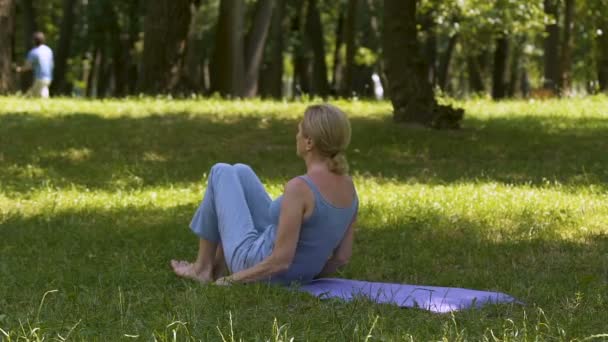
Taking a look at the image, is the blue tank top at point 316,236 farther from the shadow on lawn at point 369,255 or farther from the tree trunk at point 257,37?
the tree trunk at point 257,37

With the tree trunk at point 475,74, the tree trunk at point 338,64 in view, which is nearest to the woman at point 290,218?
the tree trunk at point 338,64

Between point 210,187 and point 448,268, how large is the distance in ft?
6.32

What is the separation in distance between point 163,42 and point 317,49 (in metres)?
19.1

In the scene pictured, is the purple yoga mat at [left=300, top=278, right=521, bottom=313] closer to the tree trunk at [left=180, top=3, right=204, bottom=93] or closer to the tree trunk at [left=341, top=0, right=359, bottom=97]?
the tree trunk at [left=180, top=3, right=204, bottom=93]

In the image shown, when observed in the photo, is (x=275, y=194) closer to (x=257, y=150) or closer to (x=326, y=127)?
(x=257, y=150)

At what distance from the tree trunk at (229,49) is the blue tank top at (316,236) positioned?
1910cm

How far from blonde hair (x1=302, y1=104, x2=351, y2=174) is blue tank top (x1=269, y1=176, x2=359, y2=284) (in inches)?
11.2

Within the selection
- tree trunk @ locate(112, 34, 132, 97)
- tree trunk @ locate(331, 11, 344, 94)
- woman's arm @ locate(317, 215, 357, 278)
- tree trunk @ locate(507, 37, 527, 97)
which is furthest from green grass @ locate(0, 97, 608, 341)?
tree trunk @ locate(507, 37, 527, 97)

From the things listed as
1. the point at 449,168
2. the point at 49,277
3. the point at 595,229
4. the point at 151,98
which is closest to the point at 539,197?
the point at 595,229

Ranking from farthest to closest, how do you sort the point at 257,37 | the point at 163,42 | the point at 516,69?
the point at 516,69
the point at 257,37
the point at 163,42

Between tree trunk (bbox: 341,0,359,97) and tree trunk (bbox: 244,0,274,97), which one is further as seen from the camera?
tree trunk (bbox: 341,0,359,97)

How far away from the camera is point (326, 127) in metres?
6.96

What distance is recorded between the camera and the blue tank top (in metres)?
7.26

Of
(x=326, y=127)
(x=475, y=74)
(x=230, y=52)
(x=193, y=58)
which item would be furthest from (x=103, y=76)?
(x=326, y=127)
